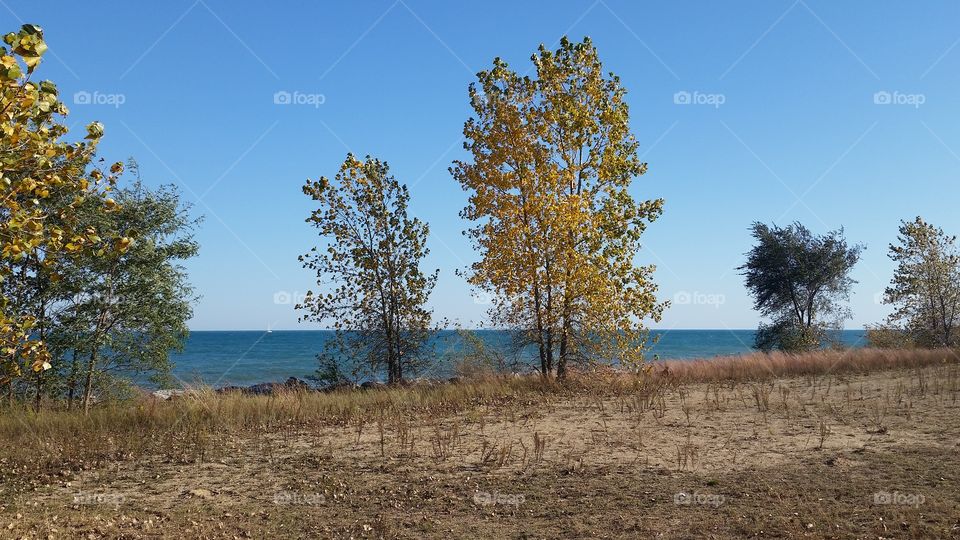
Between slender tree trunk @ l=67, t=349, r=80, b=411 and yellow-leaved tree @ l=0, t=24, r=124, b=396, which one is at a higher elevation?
yellow-leaved tree @ l=0, t=24, r=124, b=396

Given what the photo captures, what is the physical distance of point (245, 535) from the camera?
776 centimetres

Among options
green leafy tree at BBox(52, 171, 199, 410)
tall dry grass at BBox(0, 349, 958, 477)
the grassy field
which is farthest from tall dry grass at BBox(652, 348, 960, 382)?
green leafy tree at BBox(52, 171, 199, 410)

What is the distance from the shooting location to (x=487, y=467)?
411 inches

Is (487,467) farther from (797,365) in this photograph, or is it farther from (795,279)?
(795,279)

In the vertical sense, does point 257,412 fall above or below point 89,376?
below

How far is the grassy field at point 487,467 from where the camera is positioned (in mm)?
7914

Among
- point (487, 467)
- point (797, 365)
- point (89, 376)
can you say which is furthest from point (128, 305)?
point (797, 365)

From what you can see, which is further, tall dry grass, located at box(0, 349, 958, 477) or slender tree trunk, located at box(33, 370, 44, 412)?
slender tree trunk, located at box(33, 370, 44, 412)

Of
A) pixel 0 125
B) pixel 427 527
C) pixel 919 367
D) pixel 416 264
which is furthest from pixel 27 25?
pixel 919 367

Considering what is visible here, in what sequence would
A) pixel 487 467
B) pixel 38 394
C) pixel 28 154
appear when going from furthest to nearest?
pixel 38 394 → pixel 487 467 → pixel 28 154

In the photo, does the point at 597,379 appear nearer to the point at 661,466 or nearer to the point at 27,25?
the point at 661,466

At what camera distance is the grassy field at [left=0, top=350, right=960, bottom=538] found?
7.91m

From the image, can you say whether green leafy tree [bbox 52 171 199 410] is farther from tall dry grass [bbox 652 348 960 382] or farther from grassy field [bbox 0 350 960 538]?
tall dry grass [bbox 652 348 960 382]

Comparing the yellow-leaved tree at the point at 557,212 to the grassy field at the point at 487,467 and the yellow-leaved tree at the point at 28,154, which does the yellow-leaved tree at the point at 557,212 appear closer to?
the grassy field at the point at 487,467
